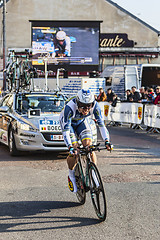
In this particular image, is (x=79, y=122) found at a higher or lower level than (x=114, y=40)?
lower

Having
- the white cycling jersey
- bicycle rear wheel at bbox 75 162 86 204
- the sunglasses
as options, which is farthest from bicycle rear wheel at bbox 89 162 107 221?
the sunglasses

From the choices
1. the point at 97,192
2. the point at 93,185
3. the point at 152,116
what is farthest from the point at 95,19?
the point at 97,192

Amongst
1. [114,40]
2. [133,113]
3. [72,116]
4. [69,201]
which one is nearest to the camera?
[72,116]

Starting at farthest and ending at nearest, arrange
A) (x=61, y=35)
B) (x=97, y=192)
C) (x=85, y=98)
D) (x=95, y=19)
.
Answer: (x=95, y=19), (x=61, y=35), (x=85, y=98), (x=97, y=192)

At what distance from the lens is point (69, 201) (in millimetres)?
6633

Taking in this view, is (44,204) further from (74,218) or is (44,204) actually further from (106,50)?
Answer: (106,50)

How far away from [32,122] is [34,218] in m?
5.14

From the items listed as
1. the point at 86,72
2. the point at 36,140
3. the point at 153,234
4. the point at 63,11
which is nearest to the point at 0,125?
the point at 36,140

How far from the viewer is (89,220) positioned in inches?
221

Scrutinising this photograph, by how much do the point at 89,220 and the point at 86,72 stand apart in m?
42.7

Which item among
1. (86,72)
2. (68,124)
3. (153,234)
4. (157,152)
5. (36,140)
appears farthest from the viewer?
(86,72)

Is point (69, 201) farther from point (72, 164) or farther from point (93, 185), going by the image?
point (93, 185)

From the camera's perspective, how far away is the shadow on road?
212 inches

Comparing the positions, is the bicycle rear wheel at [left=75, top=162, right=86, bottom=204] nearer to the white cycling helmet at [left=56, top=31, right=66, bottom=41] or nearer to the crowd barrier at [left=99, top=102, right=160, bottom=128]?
the crowd barrier at [left=99, top=102, right=160, bottom=128]
